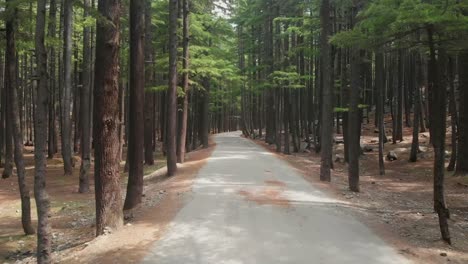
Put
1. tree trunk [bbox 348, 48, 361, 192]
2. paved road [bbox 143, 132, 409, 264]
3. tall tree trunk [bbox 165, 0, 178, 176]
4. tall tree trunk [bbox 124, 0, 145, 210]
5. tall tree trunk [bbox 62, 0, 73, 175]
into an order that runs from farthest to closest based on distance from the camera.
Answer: tall tree trunk [bbox 62, 0, 73, 175], tall tree trunk [bbox 165, 0, 178, 176], tree trunk [bbox 348, 48, 361, 192], tall tree trunk [bbox 124, 0, 145, 210], paved road [bbox 143, 132, 409, 264]

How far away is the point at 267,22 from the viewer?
32844 mm

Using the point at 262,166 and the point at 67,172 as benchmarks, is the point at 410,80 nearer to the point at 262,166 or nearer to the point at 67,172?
the point at 262,166

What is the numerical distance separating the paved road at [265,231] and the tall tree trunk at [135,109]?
1479 millimetres

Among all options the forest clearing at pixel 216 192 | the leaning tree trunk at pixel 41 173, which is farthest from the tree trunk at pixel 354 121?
the leaning tree trunk at pixel 41 173

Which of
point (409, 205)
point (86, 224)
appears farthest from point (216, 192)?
point (409, 205)

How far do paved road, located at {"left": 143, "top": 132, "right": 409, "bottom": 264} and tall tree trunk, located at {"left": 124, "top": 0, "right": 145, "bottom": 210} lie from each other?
4.85 ft

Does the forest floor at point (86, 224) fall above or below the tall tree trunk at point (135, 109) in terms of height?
below

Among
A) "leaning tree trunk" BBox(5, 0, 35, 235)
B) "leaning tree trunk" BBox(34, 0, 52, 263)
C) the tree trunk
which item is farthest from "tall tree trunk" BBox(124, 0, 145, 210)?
the tree trunk

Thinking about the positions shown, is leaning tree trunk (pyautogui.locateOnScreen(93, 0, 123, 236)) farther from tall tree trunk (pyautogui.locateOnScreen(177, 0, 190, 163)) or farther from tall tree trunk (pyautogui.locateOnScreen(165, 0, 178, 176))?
tall tree trunk (pyautogui.locateOnScreen(177, 0, 190, 163))

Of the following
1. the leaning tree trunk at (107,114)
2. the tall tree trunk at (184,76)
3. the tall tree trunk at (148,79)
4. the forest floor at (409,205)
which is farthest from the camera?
the tall tree trunk at (148,79)

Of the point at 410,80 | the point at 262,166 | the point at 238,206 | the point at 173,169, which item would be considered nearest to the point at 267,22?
the point at 410,80

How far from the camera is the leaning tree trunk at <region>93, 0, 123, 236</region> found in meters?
8.77

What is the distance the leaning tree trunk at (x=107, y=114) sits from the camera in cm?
877

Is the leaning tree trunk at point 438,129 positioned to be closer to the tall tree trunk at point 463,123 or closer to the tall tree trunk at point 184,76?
the tall tree trunk at point 463,123
